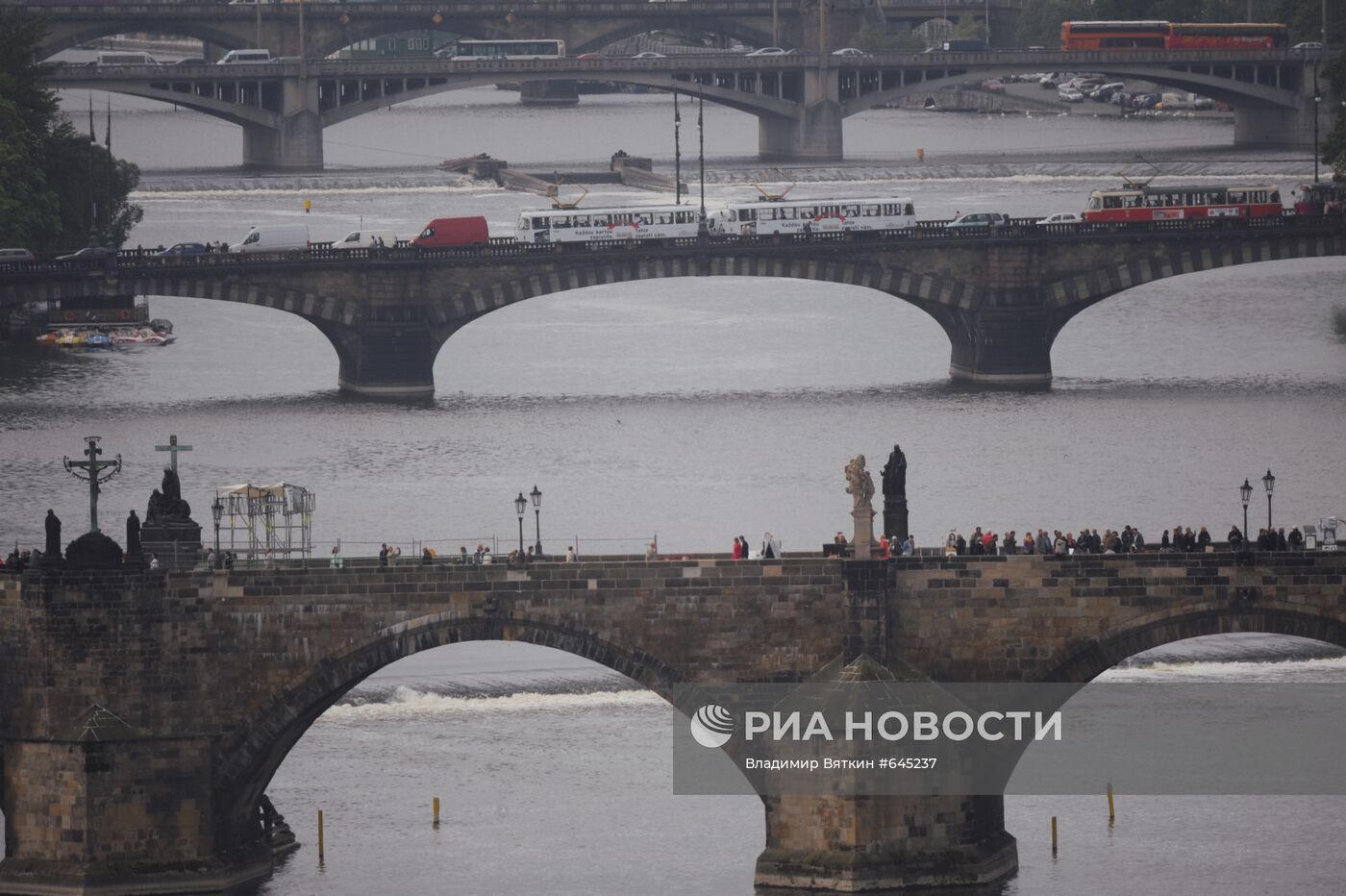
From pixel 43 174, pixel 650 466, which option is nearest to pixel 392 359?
pixel 650 466

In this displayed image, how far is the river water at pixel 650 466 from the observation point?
8319 cm

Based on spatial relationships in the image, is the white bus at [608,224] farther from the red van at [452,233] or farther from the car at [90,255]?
the car at [90,255]

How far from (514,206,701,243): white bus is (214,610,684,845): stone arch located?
76.4 meters

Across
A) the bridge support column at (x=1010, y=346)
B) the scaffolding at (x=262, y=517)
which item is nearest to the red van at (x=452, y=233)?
the bridge support column at (x=1010, y=346)

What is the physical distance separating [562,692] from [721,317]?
78402 millimetres

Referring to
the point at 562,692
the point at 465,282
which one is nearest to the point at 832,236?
the point at 465,282

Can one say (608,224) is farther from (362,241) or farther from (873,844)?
(873,844)

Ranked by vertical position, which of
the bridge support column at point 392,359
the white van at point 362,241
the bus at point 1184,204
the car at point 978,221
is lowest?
the bridge support column at point 392,359

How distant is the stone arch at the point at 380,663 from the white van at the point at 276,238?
73.6 m

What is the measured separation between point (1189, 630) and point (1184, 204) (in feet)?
267

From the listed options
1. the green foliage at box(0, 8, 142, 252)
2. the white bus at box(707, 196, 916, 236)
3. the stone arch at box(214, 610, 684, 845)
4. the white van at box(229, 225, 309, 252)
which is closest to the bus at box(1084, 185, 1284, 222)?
the white bus at box(707, 196, 916, 236)

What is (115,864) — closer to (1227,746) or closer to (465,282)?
(1227,746)

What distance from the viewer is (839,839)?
76750 millimetres

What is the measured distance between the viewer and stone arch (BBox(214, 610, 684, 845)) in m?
78.8
